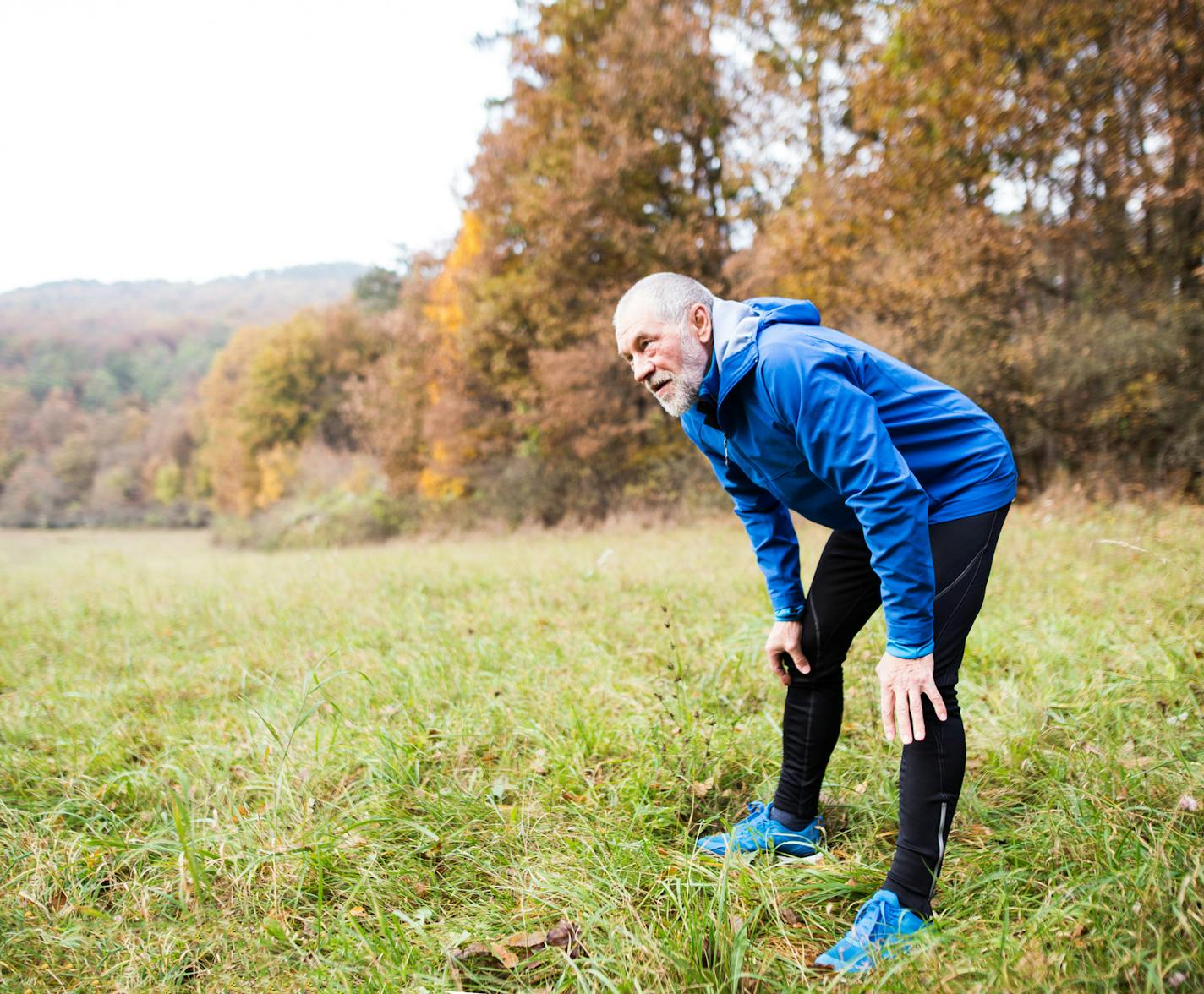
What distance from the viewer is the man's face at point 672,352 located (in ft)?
6.32

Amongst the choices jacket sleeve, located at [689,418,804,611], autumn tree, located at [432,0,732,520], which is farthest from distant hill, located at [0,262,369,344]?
jacket sleeve, located at [689,418,804,611]

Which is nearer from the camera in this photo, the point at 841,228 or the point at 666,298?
A: the point at 666,298

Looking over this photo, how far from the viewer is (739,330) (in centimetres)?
186

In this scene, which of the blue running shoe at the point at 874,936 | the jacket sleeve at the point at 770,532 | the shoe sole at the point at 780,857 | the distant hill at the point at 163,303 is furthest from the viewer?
the distant hill at the point at 163,303

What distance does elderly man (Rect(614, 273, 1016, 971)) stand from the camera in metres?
1.66

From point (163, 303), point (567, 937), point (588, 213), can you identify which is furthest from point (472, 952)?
point (163, 303)

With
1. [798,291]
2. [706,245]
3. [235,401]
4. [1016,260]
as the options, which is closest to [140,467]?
[235,401]

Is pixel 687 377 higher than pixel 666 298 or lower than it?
lower

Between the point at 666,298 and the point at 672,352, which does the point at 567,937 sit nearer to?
the point at 672,352

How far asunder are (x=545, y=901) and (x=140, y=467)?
43.6 meters

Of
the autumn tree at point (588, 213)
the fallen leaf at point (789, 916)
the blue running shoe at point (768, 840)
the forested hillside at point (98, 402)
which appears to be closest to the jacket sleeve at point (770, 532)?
the blue running shoe at point (768, 840)

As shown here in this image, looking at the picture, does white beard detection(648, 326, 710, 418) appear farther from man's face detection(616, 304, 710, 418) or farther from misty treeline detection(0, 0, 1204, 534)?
misty treeline detection(0, 0, 1204, 534)

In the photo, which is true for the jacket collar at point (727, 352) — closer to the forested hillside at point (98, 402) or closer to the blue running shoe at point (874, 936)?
the blue running shoe at point (874, 936)

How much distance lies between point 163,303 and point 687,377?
60.9 metres
